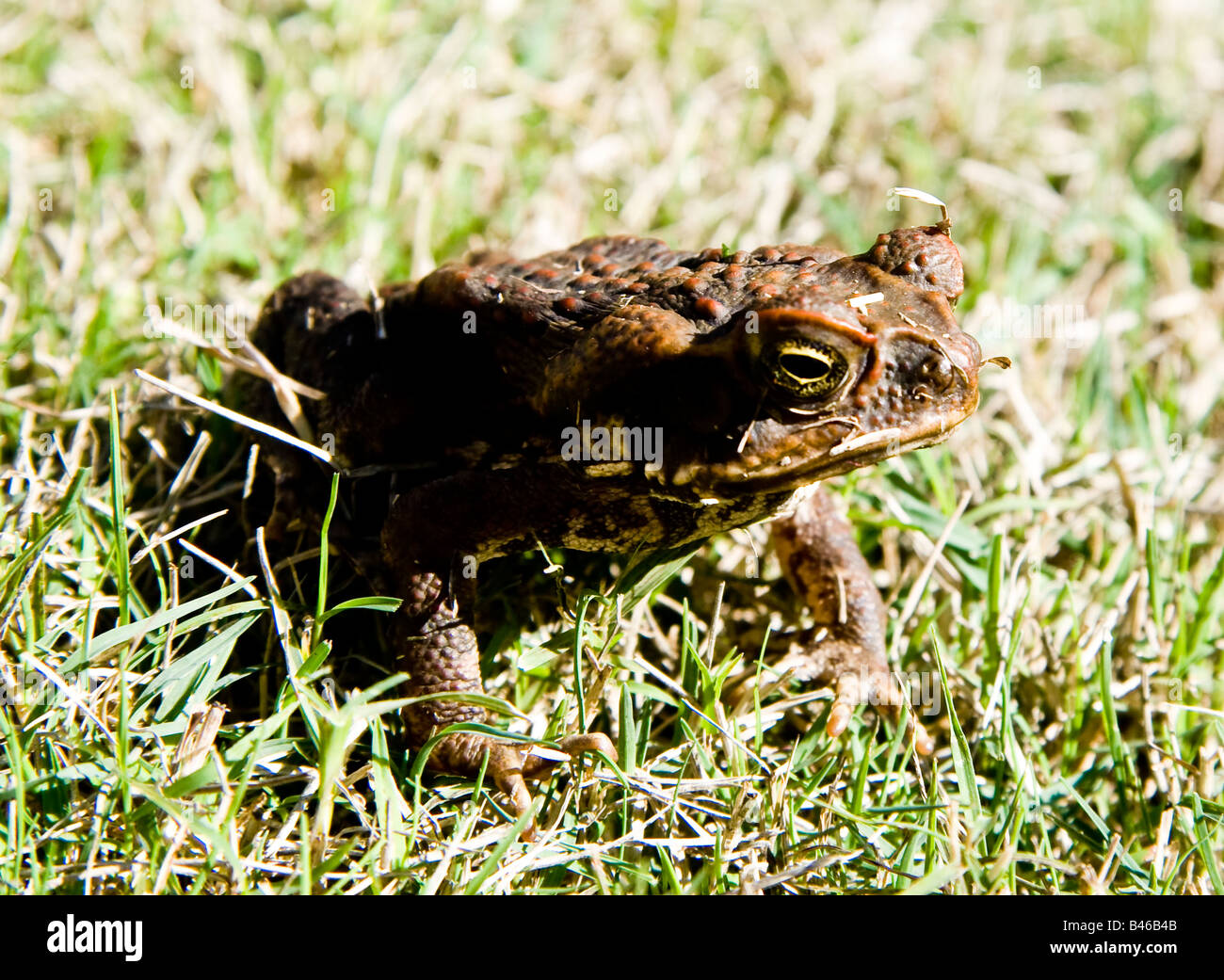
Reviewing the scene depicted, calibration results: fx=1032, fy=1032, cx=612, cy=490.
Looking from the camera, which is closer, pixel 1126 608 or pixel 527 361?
pixel 527 361

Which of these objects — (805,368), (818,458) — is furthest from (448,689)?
(805,368)

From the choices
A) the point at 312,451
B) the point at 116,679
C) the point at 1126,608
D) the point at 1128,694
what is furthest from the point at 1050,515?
the point at 116,679

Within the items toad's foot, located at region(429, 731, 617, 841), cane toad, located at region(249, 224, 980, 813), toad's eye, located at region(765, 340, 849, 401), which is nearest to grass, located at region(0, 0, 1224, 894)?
toad's foot, located at region(429, 731, 617, 841)

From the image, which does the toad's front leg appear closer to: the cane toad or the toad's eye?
the cane toad

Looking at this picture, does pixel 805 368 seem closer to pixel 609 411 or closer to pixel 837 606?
pixel 609 411

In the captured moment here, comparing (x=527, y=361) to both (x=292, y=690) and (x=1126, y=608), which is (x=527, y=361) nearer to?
(x=292, y=690)
